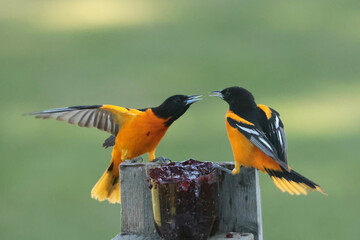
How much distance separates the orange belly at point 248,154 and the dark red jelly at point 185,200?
0.77ft

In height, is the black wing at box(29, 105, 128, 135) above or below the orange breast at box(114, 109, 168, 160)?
above

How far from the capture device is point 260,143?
230 cm

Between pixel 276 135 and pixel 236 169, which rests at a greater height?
pixel 276 135

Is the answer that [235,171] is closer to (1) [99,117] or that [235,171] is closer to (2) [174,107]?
(2) [174,107]

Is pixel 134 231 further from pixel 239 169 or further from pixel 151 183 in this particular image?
pixel 239 169

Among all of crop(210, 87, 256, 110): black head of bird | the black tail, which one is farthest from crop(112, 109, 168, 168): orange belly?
the black tail

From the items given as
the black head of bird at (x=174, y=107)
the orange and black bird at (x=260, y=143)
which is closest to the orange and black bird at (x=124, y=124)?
the black head of bird at (x=174, y=107)

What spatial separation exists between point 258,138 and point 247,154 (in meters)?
0.08

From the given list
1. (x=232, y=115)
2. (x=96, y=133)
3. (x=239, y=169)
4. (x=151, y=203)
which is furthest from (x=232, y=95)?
(x=96, y=133)

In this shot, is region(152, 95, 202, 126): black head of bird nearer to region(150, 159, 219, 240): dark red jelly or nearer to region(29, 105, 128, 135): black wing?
region(29, 105, 128, 135): black wing

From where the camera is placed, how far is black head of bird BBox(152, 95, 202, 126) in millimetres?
2867

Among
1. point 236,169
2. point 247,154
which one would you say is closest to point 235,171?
point 236,169

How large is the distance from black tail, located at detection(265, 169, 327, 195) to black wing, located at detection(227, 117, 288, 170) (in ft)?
0.26

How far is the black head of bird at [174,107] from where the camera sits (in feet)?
9.41
